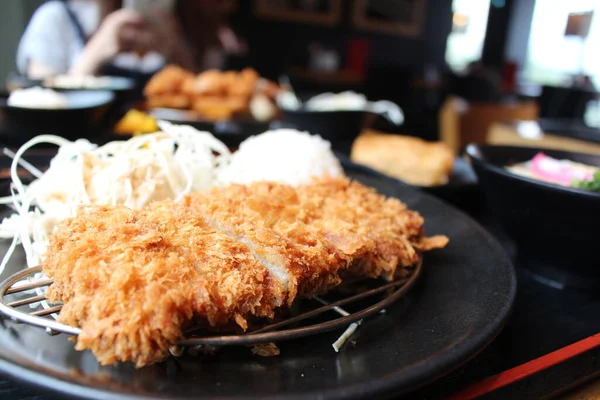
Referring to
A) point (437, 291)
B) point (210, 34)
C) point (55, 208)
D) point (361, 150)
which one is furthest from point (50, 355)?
point (210, 34)

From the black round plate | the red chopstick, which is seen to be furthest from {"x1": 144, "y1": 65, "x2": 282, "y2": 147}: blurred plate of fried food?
the red chopstick

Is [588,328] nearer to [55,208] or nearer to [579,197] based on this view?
[579,197]

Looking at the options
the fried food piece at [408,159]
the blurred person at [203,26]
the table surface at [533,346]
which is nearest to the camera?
the table surface at [533,346]

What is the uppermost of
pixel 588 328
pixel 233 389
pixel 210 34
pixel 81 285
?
pixel 210 34

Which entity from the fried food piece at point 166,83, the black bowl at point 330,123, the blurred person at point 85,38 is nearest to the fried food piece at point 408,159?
the black bowl at point 330,123

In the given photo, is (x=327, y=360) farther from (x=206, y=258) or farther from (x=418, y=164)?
(x=418, y=164)

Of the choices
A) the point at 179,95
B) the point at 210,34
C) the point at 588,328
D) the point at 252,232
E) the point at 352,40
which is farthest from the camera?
the point at 352,40

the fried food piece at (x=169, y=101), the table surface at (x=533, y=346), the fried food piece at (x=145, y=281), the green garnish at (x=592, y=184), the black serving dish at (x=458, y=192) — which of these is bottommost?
the table surface at (x=533, y=346)

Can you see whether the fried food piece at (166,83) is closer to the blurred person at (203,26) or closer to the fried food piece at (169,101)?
the fried food piece at (169,101)
